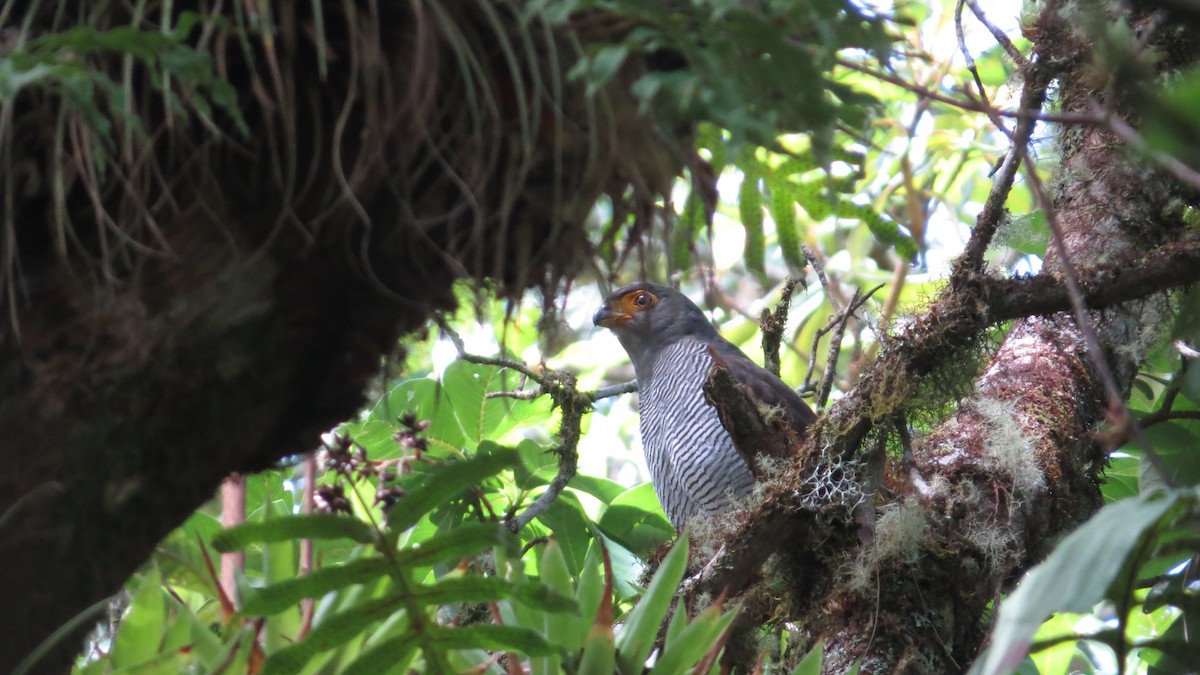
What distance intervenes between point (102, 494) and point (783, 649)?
232 centimetres

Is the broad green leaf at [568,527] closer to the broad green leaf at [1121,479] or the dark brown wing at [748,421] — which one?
the dark brown wing at [748,421]

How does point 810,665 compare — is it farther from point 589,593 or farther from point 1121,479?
point 1121,479

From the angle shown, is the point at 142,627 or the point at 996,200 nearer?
the point at 142,627

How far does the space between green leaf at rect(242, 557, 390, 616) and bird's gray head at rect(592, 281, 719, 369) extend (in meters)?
3.53

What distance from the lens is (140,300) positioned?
1212 mm

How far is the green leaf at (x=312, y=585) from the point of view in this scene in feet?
4.74

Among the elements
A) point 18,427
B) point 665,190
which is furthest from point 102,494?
point 665,190

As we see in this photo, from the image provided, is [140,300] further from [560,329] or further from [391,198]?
[560,329]

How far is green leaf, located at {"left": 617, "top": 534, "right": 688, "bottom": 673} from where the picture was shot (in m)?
1.79

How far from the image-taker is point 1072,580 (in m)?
1.13

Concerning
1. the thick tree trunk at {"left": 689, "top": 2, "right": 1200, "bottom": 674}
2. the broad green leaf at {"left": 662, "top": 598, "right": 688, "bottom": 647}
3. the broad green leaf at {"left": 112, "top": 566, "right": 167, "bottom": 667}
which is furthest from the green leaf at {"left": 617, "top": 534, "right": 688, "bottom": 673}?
the thick tree trunk at {"left": 689, "top": 2, "right": 1200, "bottom": 674}

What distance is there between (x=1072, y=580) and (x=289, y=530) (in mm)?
884

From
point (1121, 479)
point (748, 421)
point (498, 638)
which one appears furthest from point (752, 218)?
point (1121, 479)

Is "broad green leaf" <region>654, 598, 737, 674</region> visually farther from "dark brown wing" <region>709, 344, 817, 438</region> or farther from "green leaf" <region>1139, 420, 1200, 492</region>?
"dark brown wing" <region>709, 344, 817, 438</region>
